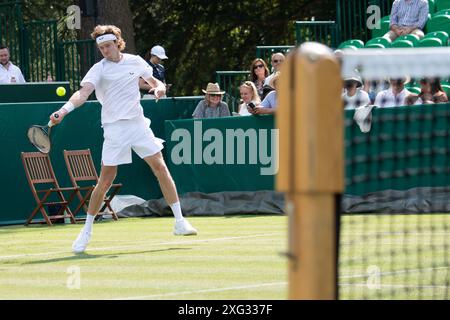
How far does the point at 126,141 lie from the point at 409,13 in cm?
972

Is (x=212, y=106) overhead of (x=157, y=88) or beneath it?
beneath

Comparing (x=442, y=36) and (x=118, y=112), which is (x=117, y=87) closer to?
(x=118, y=112)

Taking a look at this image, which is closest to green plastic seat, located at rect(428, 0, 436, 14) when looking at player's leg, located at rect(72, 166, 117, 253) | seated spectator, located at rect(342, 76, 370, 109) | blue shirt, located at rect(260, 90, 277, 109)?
blue shirt, located at rect(260, 90, 277, 109)

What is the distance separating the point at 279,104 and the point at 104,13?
2279cm

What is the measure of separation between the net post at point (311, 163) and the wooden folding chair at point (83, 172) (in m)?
13.4

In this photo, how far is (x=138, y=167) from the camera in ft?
62.3

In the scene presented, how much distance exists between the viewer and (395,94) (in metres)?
15.7

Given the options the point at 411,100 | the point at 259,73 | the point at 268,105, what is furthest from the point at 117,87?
A: the point at 259,73

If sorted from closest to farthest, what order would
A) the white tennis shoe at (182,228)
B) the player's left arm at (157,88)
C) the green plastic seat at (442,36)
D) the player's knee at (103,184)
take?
1. the player's knee at (103,184)
2. the player's left arm at (157,88)
3. the white tennis shoe at (182,228)
4. the green plastic seat at (442,36)

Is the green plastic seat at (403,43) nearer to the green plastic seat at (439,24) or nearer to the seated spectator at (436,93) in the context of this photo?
the green plastic seat at (439,24)

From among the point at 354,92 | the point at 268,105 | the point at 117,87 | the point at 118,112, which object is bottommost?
the point at 268,105

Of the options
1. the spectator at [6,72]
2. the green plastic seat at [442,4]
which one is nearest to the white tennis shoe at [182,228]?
the spectator at [6,72]

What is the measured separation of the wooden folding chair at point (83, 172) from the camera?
17.5m

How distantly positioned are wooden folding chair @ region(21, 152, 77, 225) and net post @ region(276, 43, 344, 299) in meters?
13.0
